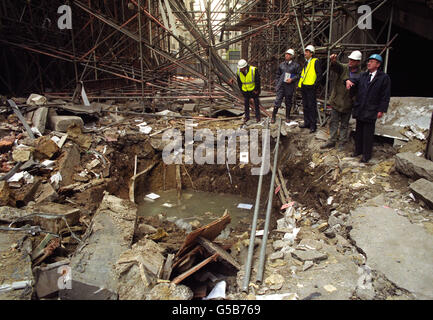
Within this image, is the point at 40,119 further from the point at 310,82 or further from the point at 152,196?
the point at 310,82

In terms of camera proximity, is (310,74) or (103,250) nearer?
Answer: (103,250)

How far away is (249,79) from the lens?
826 cm

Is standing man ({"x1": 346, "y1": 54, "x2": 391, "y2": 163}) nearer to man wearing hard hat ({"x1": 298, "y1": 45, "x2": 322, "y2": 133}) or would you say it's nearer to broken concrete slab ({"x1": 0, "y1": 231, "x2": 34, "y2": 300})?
man wearing hard hat ({"x1": 298, "y1": 45, "x2": 322, "y2": 133})

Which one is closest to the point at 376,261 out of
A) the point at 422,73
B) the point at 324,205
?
the point at 324,205

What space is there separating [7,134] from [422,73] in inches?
489

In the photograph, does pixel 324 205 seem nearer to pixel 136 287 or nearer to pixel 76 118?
pixel 136 287

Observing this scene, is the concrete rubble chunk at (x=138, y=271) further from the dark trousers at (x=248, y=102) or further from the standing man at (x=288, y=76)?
the standing man at (x=288, y=76)

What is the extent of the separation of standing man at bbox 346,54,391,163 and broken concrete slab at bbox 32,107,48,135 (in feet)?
22.9

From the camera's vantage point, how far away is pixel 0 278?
334 cm

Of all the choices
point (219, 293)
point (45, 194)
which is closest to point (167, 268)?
point (219, 293)

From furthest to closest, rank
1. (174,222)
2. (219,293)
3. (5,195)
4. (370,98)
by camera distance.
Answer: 1. (174,222)
2. (370,98)
3. (5,195)
4. (219,293)

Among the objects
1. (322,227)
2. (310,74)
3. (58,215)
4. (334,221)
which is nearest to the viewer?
(334,221)

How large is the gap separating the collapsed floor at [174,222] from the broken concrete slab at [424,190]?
66mm

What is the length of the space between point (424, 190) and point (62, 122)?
777 cm
